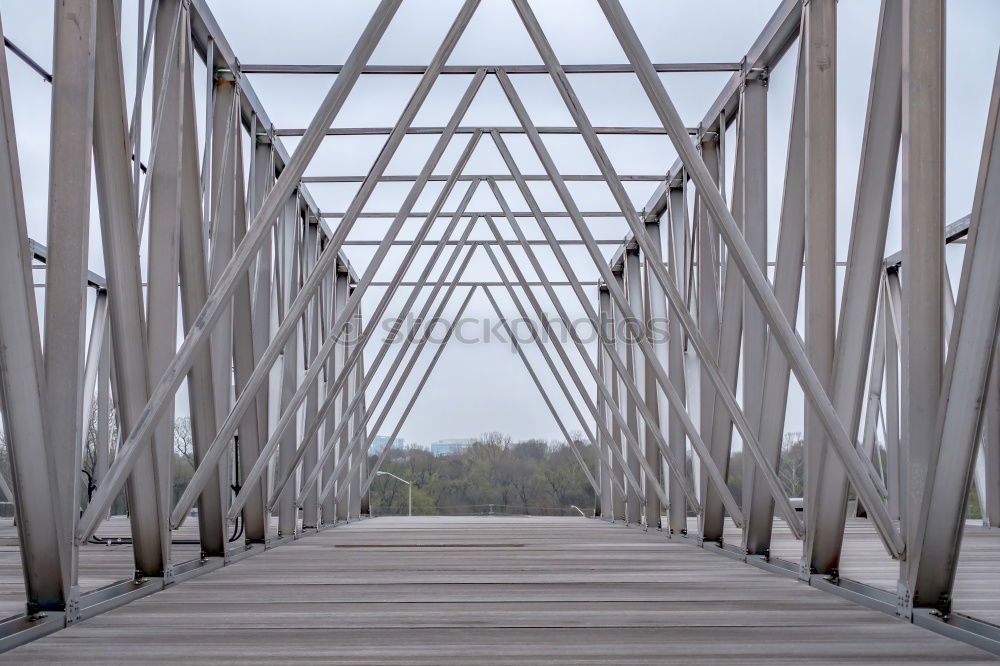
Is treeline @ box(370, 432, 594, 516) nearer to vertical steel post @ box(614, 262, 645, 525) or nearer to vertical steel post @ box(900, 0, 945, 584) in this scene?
vertical steel post @ box(614, 262, 645, 525)

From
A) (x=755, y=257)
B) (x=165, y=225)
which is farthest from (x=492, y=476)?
(x=165, y=225)

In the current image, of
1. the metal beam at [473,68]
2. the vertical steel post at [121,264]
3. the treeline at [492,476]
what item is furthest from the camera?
the treeline at [492,476]

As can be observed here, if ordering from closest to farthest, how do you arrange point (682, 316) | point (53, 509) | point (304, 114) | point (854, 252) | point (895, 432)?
point (53, 509)
point (854, 252)
point (682, 316)
point (304, 114)
point (895, 432)

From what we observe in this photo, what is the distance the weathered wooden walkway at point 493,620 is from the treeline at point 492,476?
116 feet

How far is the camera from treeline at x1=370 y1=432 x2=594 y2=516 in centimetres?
5062

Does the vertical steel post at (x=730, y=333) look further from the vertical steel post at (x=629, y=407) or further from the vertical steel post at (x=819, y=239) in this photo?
the vertical steel post at (x=629, y=407)

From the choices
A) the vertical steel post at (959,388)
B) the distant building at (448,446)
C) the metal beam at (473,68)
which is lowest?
the distant building at (448,446)

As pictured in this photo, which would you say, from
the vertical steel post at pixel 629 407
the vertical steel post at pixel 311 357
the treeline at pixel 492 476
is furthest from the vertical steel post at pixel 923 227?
the treeline at pixel 492 476

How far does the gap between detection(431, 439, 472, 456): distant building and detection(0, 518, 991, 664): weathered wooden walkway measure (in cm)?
3604

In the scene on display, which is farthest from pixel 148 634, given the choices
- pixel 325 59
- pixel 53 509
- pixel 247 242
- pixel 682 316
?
pixel 325 59

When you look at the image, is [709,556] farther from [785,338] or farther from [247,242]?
[247,242]

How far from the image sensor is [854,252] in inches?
415

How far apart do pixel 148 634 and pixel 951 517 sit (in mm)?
7084

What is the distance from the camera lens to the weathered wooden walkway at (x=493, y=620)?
7797mm
